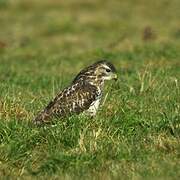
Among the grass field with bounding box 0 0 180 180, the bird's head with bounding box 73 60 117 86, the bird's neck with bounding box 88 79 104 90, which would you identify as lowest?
the grass field with bounding box 0 0 180 180

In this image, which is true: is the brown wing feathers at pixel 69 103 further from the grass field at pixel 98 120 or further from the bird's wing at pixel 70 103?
the grass field at pixel 98 120

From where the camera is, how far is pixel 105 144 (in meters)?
8.51

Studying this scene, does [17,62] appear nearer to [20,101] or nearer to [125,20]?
[20,101]

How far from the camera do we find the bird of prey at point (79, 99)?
9.45 m

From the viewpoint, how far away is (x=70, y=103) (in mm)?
9539

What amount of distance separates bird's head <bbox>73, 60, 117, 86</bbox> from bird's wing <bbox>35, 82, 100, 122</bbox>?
0.22 meters

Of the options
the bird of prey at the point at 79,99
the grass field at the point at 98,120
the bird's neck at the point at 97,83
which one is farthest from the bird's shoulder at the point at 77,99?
the grass field at the point at 98,120

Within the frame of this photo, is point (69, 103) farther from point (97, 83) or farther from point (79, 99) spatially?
point (97, 83)

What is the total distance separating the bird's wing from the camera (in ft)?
31.0

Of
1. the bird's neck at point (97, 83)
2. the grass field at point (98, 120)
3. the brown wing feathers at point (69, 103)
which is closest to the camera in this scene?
the grass field at point (98, 120)

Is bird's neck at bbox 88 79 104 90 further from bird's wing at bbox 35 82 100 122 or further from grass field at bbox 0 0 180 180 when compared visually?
grass field at bbox 0 0 180 180

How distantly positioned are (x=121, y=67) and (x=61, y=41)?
7.27m

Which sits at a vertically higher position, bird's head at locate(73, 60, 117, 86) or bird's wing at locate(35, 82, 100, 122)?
bird's head at locate(73, 60, 117, 86)

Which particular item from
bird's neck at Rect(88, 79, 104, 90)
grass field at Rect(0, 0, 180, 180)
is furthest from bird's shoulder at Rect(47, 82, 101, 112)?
grass field at Rect(0, 0, 180, 180)
